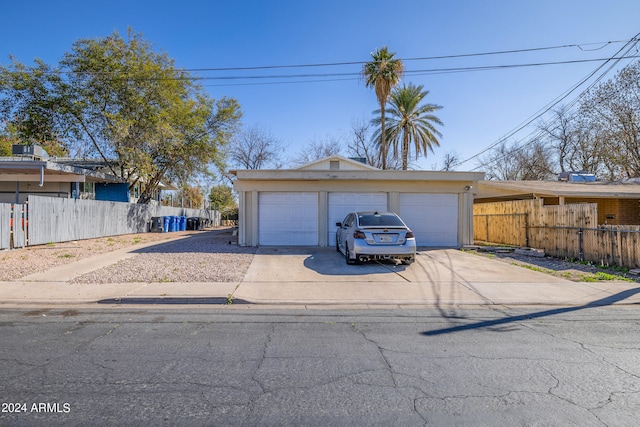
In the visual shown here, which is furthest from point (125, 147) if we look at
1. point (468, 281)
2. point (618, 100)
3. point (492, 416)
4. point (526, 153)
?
point (526, 153)

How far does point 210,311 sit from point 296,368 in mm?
2974

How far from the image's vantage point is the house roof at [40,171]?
19547 millimetres

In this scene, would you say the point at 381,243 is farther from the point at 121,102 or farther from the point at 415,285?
the point at 121,102

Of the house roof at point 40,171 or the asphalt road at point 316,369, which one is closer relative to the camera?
the asphalt road at point 316,369

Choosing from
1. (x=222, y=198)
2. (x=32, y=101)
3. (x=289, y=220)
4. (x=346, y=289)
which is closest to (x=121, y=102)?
(x=32, y=101)

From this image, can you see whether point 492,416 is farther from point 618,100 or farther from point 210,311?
point 618,100

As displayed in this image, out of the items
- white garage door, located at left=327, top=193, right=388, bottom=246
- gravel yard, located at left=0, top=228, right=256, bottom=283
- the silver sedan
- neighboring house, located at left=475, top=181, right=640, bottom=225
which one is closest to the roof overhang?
gravel yard, located at left=0, top=228, right=256, bottom=283

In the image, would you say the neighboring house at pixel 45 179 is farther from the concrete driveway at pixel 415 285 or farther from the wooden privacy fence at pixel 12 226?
the concrete driveway at pixel 415 285

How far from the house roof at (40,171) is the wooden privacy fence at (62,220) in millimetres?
2852

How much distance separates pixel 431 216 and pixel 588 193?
8444 millimetres

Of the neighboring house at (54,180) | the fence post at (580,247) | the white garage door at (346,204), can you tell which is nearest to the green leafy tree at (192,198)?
the neighboring house at (54,180)

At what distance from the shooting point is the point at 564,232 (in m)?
12.9

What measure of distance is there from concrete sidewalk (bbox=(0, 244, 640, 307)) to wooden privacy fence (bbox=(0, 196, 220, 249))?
5.28 metres

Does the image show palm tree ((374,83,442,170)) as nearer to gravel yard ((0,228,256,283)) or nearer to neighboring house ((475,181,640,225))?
neighboring house ((475,181,640,225))
